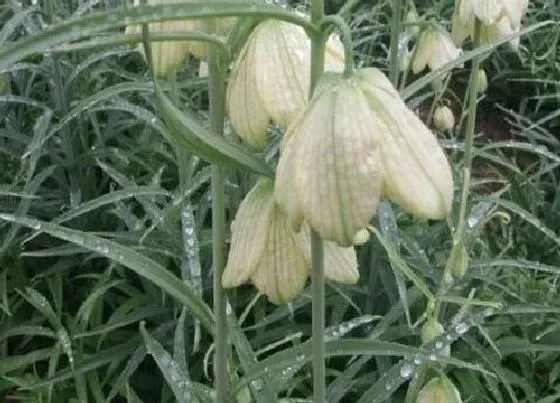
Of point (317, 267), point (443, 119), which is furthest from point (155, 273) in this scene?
point (443, 119)

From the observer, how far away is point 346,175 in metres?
0.70

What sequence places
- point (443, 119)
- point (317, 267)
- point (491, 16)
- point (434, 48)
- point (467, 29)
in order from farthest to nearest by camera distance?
point (443, 119), point (434, 48), point (467, 29), point (491, 16), point (317, 267)

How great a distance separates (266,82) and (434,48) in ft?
3.41

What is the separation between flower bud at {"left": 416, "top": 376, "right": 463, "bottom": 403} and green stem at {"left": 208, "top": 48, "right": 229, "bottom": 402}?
22 centimetres

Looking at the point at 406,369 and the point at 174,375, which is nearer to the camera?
the point at 174,375

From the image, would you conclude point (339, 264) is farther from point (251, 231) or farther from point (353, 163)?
point (353, 163)

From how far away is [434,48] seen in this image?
1771 mm

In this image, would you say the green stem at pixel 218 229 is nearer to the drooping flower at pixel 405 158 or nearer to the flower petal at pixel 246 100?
the flower petal at pixel 246 100

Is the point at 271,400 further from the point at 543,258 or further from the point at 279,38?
the point at 543,258

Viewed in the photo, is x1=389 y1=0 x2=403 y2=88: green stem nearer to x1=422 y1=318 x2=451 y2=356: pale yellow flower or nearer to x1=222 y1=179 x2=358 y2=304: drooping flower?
x1=422 y1=318 x2=451 y2=356: pale yellow flower

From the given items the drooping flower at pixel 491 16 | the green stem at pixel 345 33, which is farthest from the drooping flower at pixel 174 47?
the drooping flower at pixel 491 16

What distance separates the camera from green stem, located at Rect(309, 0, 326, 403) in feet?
2.43

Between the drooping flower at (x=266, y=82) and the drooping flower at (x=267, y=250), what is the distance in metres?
0.06

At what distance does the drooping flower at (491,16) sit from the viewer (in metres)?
1.48
